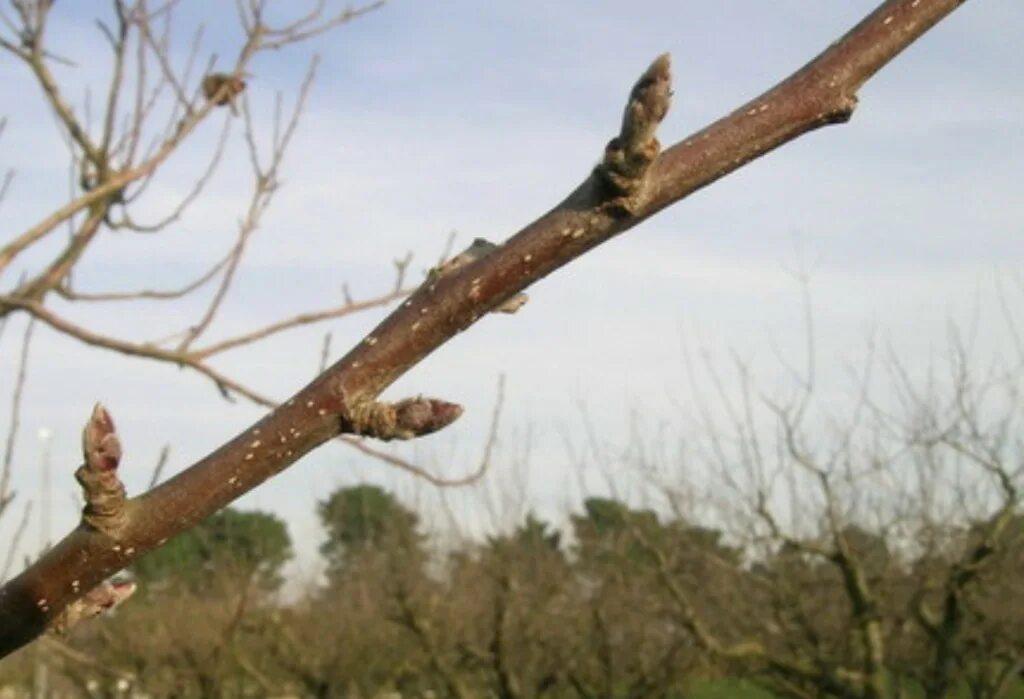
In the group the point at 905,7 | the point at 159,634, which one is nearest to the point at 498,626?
the point at 159,634

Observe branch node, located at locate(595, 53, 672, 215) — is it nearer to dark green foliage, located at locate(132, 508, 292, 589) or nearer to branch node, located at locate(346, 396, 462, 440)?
branch node, located at locate(346, 396, 462, 440)

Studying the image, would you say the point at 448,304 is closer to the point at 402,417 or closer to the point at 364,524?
the point at 402,417

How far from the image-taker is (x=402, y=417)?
34.9 inches

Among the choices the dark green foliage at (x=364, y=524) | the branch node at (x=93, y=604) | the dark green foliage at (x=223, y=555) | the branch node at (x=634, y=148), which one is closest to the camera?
the branch node at (x=634, y=148)

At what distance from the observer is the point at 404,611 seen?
644 inches

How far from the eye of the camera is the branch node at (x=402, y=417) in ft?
2.80

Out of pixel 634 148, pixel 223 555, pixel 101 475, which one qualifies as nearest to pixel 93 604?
pixel 101 475

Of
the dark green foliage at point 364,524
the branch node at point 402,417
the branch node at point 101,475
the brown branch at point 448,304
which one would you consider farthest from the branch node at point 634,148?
the dark green foliage at point 364,524

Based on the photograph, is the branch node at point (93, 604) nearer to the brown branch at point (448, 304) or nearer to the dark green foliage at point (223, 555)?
the brown branch at point (448, 304)

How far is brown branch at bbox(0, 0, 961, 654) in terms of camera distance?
0.83 meters

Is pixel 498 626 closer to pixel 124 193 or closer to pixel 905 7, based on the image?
pixel 124 193

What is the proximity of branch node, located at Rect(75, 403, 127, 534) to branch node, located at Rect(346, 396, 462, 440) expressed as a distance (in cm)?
12

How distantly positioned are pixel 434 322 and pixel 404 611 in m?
15.8

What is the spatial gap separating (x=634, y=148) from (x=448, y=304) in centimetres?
12
